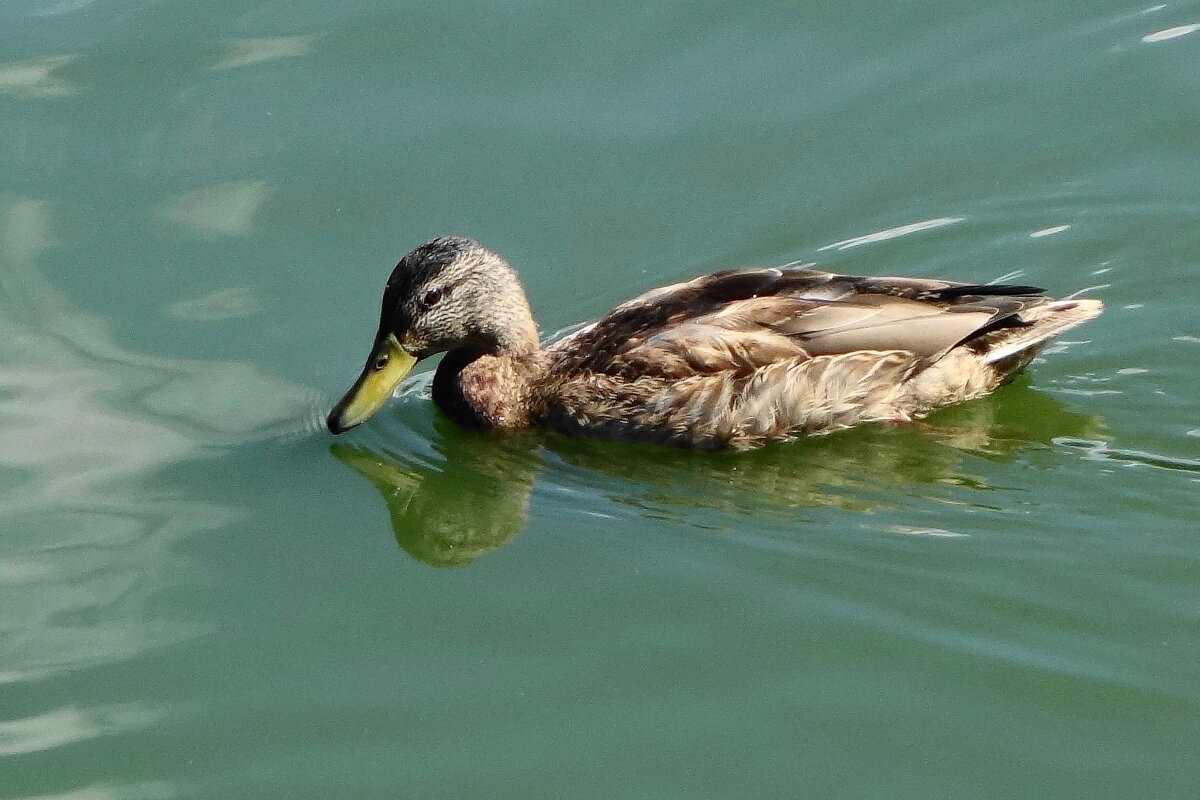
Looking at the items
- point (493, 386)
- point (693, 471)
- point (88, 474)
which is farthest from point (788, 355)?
point (88, 474)

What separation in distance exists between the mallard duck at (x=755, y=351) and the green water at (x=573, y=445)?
0.22 metres

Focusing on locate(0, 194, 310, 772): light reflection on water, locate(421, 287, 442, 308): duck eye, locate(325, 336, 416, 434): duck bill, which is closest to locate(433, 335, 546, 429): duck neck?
locate(325, 336, 416, 434): duck bill

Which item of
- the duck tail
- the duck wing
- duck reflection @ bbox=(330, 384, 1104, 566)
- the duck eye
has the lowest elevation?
duck reflection @ bbox=(330, 384, 1104, 566)

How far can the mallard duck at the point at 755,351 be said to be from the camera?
8656mm

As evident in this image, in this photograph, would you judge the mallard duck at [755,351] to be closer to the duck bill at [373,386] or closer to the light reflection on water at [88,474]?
the duck bill at [373,386]

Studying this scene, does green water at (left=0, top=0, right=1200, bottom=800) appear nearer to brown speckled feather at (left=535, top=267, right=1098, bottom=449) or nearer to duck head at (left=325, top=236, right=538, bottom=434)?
brown speckled feather at (left=535, top=267, right=1098, bottom=449)

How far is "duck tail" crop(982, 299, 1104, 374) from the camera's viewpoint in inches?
342

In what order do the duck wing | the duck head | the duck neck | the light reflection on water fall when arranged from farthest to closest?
the duck neck, the duck head, the duck wing, the light reflection on water

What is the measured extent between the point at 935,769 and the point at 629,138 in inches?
232

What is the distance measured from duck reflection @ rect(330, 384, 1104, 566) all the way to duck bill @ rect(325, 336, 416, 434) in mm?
198

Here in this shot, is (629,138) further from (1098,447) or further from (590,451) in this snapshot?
(1098,447)

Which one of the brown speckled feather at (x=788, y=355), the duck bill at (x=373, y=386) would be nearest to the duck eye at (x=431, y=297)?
the duck bill at (x=373, y=386)

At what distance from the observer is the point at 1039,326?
28.6 ft

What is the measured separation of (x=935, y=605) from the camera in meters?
6.90
